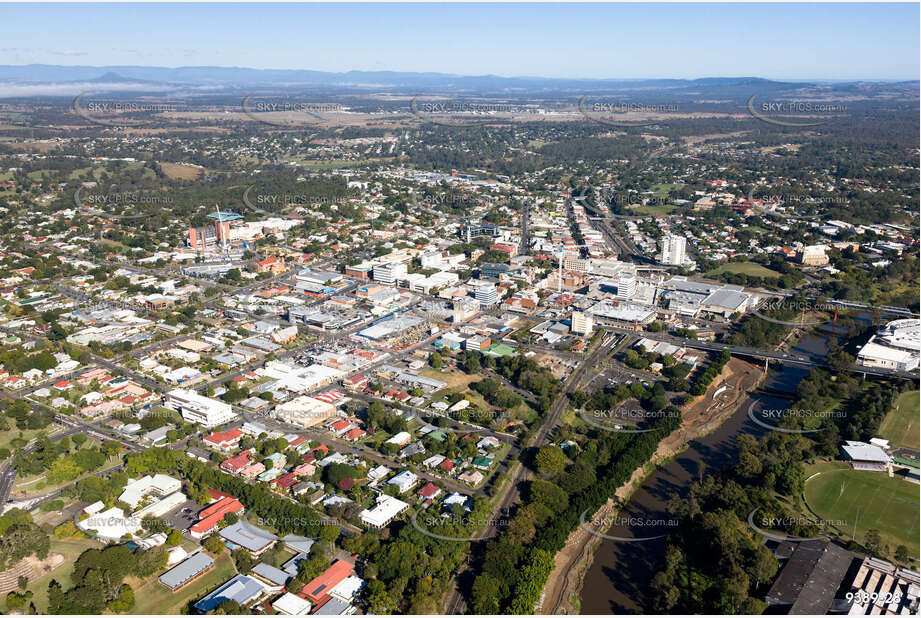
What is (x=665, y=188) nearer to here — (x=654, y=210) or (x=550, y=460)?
(x=654, y=210)

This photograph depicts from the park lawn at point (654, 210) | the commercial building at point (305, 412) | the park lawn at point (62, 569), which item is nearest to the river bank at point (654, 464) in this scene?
the commercial building at point (305, 412)

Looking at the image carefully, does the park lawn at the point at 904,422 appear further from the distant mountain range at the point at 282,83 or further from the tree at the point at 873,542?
the distant mountain range at the point at 282,83

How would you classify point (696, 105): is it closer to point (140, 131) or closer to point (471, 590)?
point (140, 131)

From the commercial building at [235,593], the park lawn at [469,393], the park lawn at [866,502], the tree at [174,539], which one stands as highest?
the tree at [174,539]

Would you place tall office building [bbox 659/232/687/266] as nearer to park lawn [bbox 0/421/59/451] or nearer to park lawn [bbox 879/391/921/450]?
park lawn [bbox 879/391/921/450]

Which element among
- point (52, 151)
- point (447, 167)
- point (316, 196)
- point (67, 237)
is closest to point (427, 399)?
point (67, 237)

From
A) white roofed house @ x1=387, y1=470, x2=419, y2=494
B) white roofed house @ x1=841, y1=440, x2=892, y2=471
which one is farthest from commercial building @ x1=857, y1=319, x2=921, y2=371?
white roofed house @ x1=387, y1=470, x2=419, y2=494
